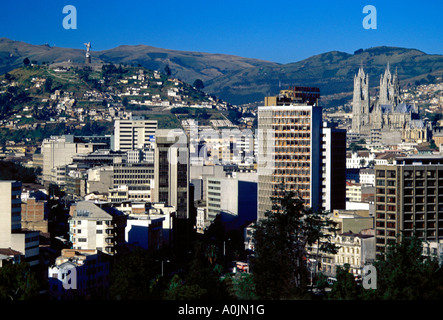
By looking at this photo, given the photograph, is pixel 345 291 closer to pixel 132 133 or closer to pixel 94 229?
pixel 94 229

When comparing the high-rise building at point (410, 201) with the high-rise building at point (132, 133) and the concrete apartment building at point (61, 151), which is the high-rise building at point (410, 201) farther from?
the high-rise building at point (132, 133)

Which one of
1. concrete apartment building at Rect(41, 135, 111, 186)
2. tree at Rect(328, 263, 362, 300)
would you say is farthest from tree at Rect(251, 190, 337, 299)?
concrete apartment building at Rect(41, 135, 111, 186)

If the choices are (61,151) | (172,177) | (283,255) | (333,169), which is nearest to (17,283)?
(283,255)

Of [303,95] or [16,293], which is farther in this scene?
[303,95]

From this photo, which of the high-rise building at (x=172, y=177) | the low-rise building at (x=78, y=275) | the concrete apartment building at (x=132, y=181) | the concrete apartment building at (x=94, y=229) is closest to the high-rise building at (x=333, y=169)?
the high-rise building at (x=172, y=177)

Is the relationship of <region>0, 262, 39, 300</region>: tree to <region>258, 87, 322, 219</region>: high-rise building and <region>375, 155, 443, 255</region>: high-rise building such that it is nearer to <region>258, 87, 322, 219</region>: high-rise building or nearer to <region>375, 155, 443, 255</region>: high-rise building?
Answer: <region>375, 155, 443, 255</region>: high-rise building
